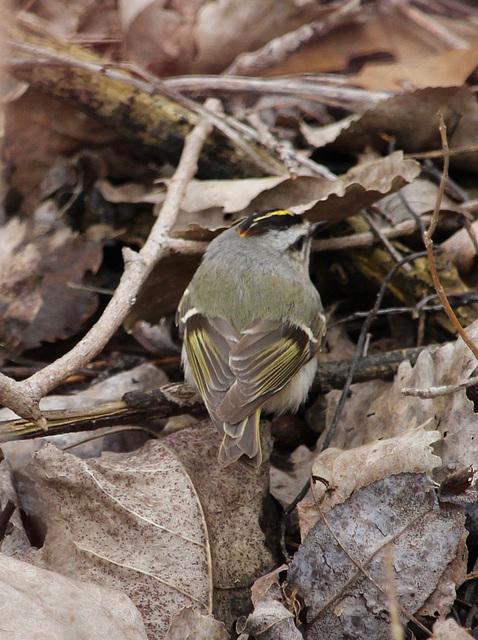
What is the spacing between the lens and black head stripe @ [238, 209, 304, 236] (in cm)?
344

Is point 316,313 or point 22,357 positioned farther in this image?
point 22,357

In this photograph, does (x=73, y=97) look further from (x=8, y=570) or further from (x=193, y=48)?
(x=8, y=570)

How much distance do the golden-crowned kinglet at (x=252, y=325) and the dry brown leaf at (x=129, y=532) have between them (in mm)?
310

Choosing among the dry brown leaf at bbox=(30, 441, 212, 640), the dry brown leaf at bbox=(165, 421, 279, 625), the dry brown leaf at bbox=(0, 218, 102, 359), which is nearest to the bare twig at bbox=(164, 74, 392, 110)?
the dry brown leaf at bbox=(0, 218, 102, 359)

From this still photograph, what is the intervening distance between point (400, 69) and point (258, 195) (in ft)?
6.05

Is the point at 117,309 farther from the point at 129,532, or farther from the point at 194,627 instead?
the point at 194,627

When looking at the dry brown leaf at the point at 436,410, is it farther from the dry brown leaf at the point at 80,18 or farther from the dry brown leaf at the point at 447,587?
the dry brown leaf at the point at 80,18

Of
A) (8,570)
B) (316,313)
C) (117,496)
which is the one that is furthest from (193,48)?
(8,570)

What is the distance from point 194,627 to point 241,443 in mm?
775

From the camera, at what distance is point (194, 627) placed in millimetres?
2057

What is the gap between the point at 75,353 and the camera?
2645 millimetres

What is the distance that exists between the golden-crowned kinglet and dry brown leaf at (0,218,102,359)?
752mm

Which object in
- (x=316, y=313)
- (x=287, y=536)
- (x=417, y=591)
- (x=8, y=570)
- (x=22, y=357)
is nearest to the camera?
(x=8, y=570)

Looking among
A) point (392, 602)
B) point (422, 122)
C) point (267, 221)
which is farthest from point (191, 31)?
point (392, 602)
